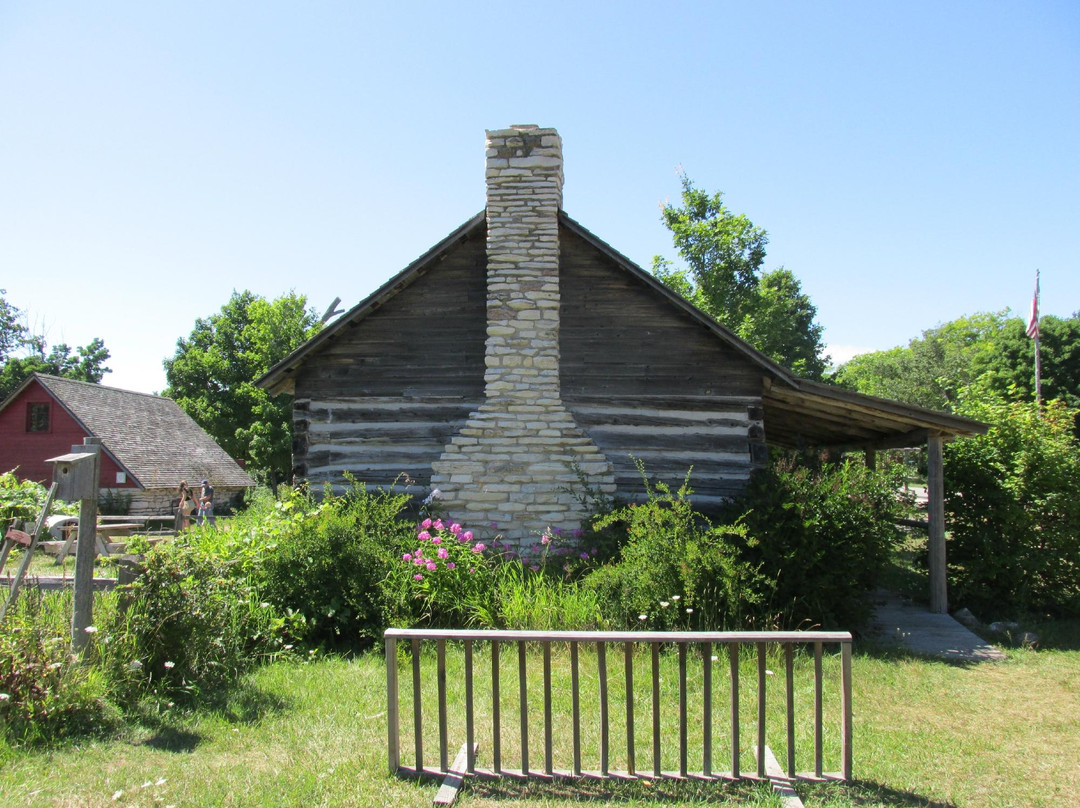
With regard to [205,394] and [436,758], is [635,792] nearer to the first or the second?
[436,758]

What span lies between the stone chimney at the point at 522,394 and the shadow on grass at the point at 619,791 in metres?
5.16

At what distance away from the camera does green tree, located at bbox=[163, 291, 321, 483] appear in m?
36.1

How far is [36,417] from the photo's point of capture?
27266 mm

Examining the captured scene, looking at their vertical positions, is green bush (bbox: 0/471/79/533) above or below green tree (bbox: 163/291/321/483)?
below

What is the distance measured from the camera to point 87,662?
5352mm

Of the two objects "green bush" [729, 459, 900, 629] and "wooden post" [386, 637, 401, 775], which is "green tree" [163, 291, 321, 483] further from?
"wooden post" [386, 637, 401, 775]

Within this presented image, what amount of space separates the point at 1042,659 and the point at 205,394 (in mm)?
40977

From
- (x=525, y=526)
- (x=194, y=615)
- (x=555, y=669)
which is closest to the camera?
(x=194, y=615)

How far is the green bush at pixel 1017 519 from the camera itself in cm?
959

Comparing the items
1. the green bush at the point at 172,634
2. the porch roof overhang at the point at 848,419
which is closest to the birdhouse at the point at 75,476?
the green bush at the point at 172,634

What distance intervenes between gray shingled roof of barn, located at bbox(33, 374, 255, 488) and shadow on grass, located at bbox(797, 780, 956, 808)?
2644 cm

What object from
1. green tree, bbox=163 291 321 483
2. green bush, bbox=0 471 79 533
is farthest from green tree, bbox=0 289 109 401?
green bush, bbox=0 471 79 533

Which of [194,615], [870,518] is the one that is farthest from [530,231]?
[194,615]

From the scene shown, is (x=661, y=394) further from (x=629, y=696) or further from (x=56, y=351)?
(x=56, y=351)
